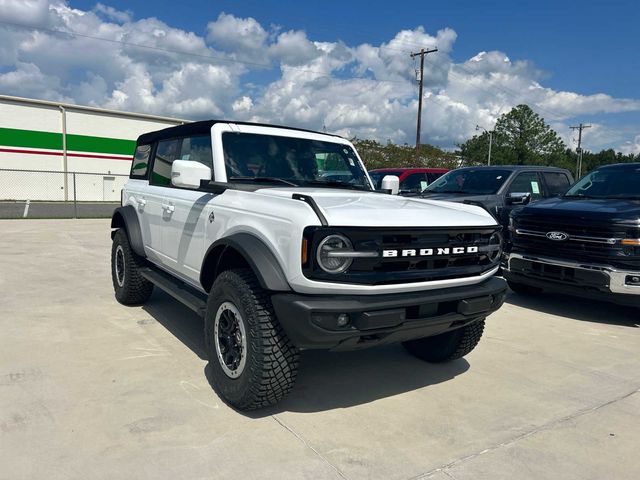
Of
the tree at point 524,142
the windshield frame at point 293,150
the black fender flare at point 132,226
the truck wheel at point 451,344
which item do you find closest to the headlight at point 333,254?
the windshield frame at point 293,150

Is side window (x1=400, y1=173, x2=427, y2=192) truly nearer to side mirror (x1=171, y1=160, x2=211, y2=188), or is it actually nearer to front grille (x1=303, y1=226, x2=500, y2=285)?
front grille (x1=303, y1=226, x2=500, y2=285)

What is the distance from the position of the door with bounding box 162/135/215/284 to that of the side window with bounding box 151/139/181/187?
0.48ft

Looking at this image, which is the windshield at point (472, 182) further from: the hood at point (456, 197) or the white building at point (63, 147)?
the white building at point (63, 147)

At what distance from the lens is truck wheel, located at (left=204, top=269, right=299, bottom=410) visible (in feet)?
9.60

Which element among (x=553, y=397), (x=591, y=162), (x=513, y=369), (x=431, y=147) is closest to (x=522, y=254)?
(x=513, y=369)

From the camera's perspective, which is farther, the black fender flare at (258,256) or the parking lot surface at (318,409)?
the black fender flare at (258,256)

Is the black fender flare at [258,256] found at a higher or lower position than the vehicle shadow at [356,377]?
higher

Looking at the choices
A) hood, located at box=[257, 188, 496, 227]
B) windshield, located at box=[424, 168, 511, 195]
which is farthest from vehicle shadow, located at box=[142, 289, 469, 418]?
windshield, located at box=[424, 168, 511, 195]

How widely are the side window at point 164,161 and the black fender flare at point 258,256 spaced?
5.15 feet

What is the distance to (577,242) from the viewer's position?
564 centimetres

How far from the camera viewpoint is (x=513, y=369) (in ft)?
13.6

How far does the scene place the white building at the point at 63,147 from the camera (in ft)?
77.3

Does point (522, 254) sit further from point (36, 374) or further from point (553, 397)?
point (36, 374)

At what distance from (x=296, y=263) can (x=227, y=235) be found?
2.71 ft
